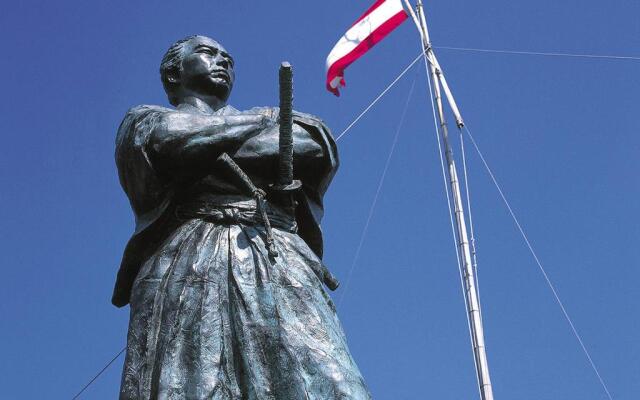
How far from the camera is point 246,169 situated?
20.2 ft

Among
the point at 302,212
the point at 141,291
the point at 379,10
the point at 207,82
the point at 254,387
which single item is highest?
the point at 379,10

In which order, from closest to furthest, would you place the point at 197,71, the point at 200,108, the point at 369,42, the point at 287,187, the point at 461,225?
the point at 287,187 < the point at 200,108 < the point at 197,71 < the point at 461,225 < the point at 369,42

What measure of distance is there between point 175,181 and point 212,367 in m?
1.20

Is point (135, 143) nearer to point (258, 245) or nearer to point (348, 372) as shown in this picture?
point (258, 245)

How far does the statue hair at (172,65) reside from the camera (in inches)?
267

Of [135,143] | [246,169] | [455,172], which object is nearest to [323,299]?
[246,169]

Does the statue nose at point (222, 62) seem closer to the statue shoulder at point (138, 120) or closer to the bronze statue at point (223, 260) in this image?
the bronze statue at point (223, 260)

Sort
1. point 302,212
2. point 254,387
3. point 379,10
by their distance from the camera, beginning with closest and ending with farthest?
point 254,387 → point 302,212 → point 379,10

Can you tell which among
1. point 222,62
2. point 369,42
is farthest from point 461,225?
point 222,62

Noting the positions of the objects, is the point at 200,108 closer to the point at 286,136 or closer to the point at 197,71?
the point at 197,71

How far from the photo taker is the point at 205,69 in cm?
671

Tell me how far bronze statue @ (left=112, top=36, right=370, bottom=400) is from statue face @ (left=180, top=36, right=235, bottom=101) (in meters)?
0.01

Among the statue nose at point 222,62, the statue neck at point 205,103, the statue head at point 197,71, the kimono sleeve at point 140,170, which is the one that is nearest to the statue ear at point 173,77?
the statue head at point 197,71

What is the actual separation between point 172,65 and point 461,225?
852 centimetres
